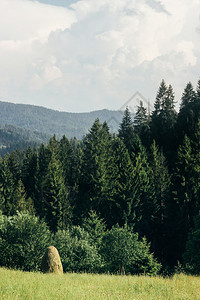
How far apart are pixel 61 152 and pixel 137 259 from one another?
43616mm

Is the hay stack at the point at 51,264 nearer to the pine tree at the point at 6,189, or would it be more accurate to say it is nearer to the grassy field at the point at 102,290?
the grassy field at the point at 102,290

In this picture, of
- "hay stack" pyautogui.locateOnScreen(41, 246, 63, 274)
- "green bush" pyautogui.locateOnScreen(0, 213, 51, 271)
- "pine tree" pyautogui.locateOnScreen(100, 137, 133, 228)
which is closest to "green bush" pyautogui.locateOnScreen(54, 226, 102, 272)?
"green bush" pyautogui.locateOnScreen(0, 213, 51, 271)

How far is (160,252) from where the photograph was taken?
47.7 m

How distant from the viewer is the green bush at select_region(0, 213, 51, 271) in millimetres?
28656

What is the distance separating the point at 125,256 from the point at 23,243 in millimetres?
10100

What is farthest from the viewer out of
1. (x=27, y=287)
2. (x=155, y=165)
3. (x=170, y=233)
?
(x=155, y=165)

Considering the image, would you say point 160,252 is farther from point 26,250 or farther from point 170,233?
point 26,250

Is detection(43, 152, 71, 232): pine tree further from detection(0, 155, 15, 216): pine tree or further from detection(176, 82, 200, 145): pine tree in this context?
detection(176, 82, 200, 145): pine tree

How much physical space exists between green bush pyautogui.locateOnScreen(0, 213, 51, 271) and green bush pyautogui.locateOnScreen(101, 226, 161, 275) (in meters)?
6.39

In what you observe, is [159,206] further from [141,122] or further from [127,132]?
[141,122]

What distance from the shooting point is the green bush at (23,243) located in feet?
94.0

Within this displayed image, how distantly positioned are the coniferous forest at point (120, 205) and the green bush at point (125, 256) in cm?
9

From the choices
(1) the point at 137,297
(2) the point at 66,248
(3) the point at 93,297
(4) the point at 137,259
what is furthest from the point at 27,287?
(4) the point at 137,259

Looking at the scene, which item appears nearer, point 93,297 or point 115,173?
point 93,297
